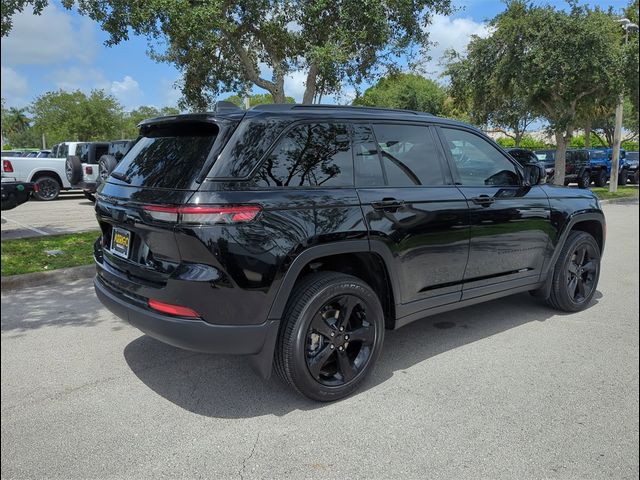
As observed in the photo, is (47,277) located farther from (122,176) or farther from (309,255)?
(309,255)

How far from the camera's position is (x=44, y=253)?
6992 millimetres

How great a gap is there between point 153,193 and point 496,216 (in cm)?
267

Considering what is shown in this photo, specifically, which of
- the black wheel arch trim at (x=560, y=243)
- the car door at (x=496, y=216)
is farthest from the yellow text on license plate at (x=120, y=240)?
the black wheel arch trim at (x=560, y=243)

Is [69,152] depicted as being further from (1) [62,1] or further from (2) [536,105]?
(2) [536,105]

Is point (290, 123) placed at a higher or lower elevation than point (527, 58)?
lower

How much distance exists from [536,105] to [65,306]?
16.0 meters

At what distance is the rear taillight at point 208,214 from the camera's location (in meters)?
2.70

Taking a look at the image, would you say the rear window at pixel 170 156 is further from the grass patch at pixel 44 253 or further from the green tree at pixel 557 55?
the green tree at pixel 557 55

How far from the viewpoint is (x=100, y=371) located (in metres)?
3.60

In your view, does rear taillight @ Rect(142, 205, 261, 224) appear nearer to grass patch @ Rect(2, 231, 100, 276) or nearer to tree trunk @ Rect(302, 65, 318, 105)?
grass patch @ Rect(2, 231, 100, 276)

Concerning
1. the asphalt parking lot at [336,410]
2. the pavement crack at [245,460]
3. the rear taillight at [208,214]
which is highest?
the rear taillight at [208,214]

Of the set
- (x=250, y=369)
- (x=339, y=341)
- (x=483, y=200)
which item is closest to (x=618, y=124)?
(x=483, y=200)

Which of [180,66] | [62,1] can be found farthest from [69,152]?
[62,1]

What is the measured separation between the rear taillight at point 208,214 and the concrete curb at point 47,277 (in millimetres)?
3814
